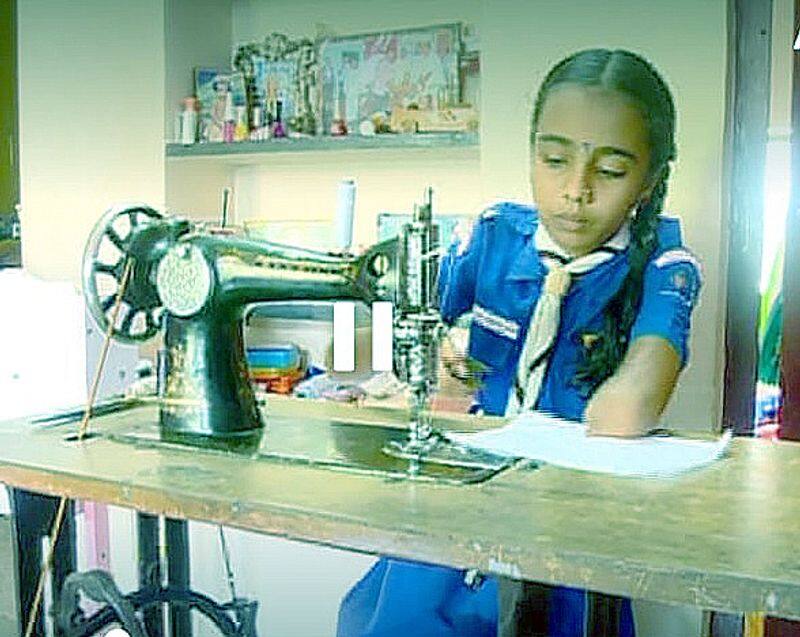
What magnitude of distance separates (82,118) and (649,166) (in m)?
1.54

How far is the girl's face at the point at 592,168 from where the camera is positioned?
1785mm

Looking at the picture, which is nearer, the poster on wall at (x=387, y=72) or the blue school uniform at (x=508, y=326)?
the blue school uniform at (x=508, y=326)

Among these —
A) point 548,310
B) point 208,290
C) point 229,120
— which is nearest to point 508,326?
point 548,310

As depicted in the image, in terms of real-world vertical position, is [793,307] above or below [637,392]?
above

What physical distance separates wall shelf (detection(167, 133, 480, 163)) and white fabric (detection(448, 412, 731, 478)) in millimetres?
934

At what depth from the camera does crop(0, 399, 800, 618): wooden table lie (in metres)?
0.91

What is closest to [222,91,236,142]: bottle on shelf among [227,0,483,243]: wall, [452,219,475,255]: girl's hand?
[227,0,483,243]: wall

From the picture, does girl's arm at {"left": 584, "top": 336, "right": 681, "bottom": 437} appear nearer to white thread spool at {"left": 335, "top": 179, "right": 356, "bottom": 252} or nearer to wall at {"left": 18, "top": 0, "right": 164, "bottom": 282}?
white thread spool at {"left": 335, "top": 179, "right": 356, "bottom": 252}

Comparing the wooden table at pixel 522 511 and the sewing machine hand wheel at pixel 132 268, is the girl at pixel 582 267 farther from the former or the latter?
the sewing machine hand wheel at pixel 132 268

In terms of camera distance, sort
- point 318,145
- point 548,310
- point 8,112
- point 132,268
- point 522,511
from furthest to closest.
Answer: point 8,112
point 318,145
point 548,310
point 132,268
point 522,511

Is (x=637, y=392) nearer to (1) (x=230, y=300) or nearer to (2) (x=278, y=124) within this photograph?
(1) (x=230, y=300)

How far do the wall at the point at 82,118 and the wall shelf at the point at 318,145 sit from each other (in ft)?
0.39

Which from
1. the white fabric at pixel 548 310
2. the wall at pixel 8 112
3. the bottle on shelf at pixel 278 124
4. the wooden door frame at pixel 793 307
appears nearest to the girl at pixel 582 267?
the white fabric at pixel 548 310

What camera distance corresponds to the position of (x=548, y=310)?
1.79 metres
